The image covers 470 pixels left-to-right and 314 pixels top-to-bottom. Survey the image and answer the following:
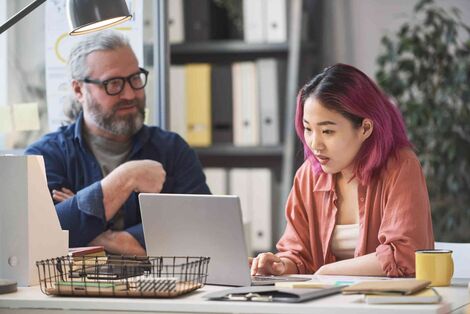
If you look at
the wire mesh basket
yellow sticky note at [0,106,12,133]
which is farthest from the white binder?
yellow sticky note at [0,106,12,133]

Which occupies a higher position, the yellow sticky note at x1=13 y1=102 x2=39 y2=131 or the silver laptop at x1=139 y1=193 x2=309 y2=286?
the yellow sticky note at x1=13 y1=102 x2=39 y2=131

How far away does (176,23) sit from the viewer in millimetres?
4699

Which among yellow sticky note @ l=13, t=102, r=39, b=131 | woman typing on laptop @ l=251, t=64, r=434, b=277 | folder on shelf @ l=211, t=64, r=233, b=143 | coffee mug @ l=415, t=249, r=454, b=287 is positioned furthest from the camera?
folder on shelf @ l=211, t=64, r=233, b=143

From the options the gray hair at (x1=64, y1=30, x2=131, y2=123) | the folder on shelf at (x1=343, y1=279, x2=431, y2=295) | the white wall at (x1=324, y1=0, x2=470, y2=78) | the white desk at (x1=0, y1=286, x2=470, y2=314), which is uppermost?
the white wall at (x1=324, y1=0, x2=470, y2=78)

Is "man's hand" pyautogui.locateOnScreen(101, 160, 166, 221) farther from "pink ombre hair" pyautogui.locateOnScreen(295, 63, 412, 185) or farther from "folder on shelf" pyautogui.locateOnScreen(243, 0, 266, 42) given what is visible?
"folder on shelf" pyautogui.locateOnScreen(243, 0, 266, 42)

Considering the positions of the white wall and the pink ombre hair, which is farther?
the white wall

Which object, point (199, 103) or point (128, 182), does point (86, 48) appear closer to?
point (128, 182)

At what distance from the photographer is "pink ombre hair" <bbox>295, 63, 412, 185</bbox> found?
103 inches

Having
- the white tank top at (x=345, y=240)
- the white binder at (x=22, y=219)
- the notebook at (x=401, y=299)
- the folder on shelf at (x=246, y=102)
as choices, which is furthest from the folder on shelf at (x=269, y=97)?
the notebook at (x=401, y=299)

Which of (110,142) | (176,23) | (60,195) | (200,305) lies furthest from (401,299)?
(176,23)

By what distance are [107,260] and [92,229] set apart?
2.41 ft

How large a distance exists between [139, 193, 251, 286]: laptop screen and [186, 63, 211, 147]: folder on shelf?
89.9 inches

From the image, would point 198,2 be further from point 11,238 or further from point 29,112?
point 11,238

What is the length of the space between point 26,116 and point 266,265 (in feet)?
4.33
